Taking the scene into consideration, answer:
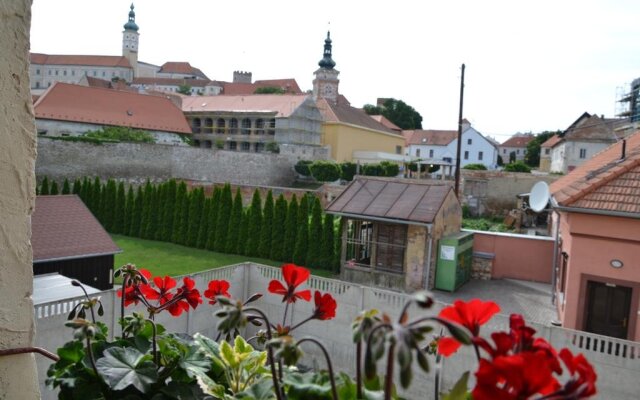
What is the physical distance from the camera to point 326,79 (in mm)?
64188

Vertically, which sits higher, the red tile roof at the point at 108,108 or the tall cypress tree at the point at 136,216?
the red tile roof at the point at 108,108

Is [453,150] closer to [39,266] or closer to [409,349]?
[39,266]

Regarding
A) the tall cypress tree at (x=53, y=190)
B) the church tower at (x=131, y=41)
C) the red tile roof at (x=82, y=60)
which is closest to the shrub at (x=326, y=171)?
the tall cypress tree at (x=53, y=190)

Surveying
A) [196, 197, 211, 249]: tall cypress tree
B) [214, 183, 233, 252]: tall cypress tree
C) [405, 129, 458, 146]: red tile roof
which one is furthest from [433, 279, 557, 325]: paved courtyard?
[405, 129, 458, 146]: red tile roof

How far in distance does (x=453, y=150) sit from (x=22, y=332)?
220 feet

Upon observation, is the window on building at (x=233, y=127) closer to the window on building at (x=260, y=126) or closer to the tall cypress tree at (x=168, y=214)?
the window on building at (x=260, y=126)

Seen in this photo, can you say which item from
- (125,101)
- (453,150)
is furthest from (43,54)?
(453,150)

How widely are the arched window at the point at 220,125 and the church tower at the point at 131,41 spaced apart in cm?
6423

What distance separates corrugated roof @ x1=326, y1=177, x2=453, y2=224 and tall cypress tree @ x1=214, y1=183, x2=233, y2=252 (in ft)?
21.6

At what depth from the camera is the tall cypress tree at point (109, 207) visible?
2512cm

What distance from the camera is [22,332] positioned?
1.70 meters

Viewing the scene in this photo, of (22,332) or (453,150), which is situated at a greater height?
(453,150)

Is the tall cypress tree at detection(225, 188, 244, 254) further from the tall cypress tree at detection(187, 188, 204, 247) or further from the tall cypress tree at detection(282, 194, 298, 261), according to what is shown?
the tall cypress tree at detection(282, 194, 298, 261)

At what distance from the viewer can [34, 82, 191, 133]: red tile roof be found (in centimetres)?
3722
